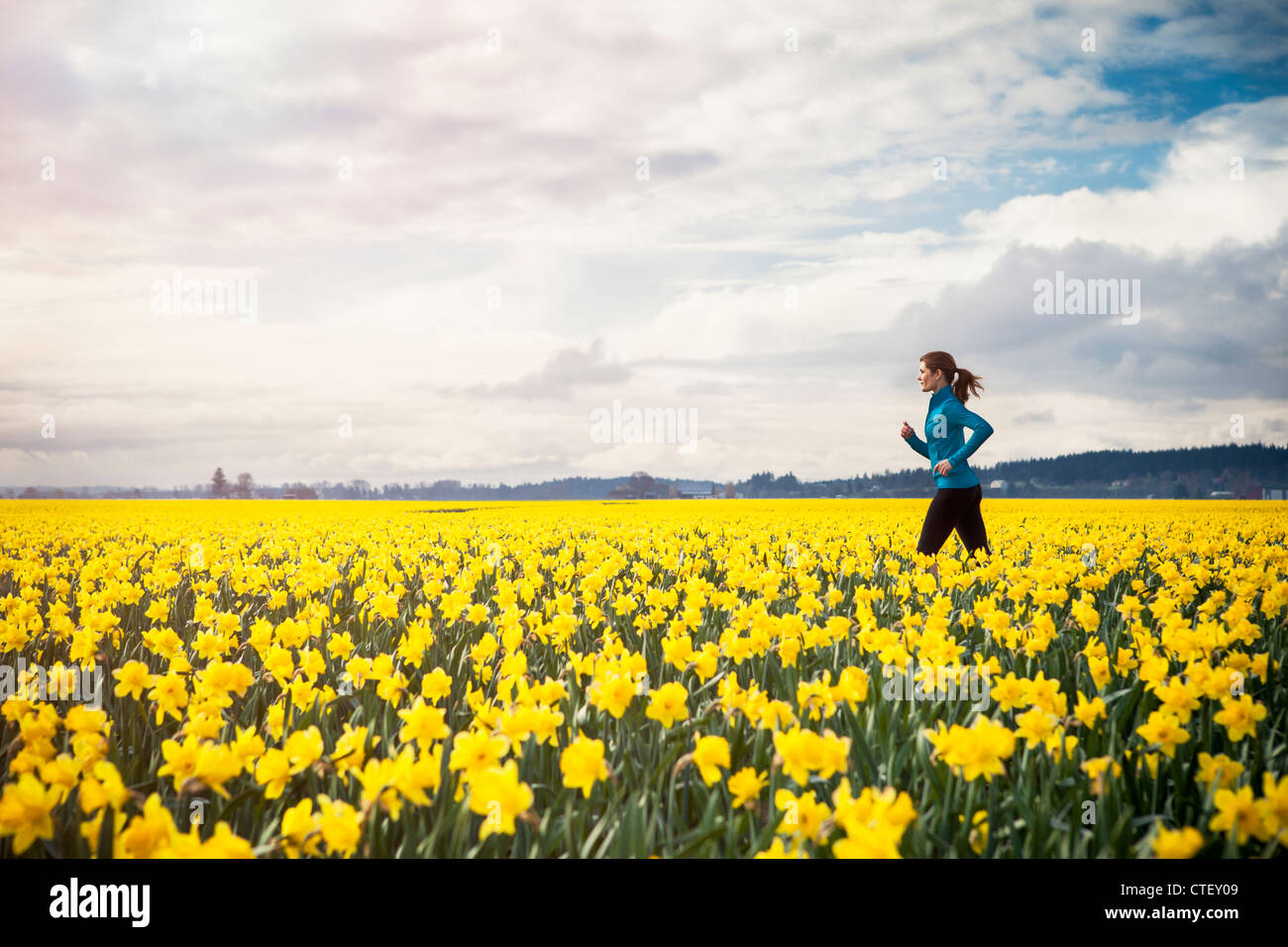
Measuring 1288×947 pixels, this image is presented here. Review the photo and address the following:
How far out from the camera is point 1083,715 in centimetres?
279

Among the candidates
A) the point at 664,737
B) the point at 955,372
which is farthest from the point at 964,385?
the point at 664,737

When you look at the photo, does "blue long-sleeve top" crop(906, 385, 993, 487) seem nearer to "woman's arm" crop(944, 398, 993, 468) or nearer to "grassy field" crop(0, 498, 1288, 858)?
"woman's arm" crop(944, 398, 993, 468)

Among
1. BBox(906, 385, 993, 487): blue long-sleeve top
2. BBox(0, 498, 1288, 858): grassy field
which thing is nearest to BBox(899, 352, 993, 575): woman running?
BBox(906, 385, 993, 487): blue long-sleeve top

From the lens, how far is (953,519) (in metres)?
8.83

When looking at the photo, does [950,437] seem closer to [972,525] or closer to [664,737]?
[972,525]

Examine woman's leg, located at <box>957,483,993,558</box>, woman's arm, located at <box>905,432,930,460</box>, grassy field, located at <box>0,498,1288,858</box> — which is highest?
woman's arm, located at <box>905,432,930,460</box>

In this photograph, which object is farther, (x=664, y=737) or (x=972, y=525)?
(x=972, y=525)

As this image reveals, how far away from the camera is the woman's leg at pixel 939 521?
8719mm

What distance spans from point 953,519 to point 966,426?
1.20 meters

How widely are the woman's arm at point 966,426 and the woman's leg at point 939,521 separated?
0.44 m

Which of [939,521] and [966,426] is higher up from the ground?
[966,426]

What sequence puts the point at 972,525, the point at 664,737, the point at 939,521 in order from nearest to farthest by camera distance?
the point at 664,737 < the point at 939,521 < the point at 972,525

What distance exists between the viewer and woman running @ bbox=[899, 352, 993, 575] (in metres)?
8.73
